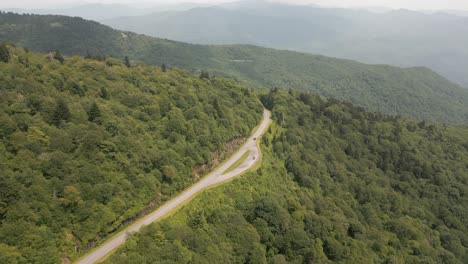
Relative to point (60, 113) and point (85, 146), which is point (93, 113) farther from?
point (85, 146)

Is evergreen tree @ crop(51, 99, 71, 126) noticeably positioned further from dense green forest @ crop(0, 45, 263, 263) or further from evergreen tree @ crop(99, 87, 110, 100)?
evergreen tree @ crop(99, 87, 110, 100)

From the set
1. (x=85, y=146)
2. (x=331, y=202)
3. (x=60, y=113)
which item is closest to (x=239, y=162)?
(x=331, y=202)

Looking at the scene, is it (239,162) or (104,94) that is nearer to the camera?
(104,94)

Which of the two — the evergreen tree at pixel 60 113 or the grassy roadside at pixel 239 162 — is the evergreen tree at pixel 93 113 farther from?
the grassy roadside at pixel 239 162

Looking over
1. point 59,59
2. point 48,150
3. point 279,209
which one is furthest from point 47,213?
point 59,59

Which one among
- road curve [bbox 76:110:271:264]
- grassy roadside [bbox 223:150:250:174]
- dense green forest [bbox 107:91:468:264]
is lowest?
dense green forest [bbox 107:91:468:264]

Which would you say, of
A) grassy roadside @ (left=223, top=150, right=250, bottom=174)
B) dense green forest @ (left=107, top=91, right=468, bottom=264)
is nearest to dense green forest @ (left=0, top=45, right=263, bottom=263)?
grassy roadside @ (left=223, top=150, right=250, bottom=174)
